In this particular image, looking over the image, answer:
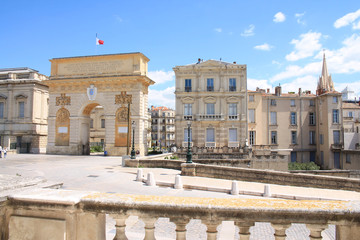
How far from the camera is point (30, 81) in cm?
3753

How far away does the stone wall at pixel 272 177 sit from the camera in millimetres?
13609

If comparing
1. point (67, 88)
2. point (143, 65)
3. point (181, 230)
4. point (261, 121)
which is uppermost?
point (143, 65)

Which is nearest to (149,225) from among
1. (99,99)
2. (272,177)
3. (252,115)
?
(272,177)

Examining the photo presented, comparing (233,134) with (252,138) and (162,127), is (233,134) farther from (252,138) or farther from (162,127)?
(162,127)

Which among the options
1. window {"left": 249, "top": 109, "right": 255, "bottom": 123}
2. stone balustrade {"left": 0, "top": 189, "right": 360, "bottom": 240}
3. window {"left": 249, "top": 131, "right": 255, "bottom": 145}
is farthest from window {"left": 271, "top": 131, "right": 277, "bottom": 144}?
stone balustrade {"left": 0, "top": 189, "right": 360, "bottom": 240}

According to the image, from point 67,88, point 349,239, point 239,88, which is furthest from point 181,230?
point 239,88

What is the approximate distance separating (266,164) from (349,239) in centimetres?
2985

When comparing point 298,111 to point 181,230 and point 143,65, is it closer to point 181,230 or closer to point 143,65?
point 143,65

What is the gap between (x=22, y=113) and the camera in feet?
125

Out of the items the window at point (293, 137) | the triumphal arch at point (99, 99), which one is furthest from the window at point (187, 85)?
the window at point (293, 137)

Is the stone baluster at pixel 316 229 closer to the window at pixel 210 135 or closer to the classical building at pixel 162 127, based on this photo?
the window at pixel 210 135

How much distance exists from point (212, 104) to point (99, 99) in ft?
46.8

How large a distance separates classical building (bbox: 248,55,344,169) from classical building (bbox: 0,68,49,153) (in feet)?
97.9

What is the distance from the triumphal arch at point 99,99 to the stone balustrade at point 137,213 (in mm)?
25568
